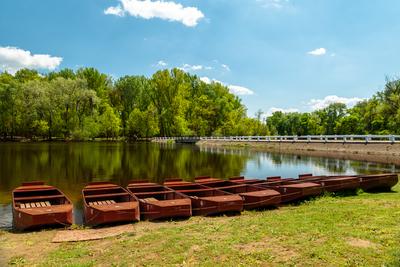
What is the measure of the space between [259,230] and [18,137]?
294 feet

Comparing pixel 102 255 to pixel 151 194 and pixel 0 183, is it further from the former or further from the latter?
pixel 0 183

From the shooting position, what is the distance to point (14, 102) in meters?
75.8

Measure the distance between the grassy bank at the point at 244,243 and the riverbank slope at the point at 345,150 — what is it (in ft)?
78.7

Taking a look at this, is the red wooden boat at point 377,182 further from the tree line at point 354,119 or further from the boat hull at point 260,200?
the tree line at point 354,119

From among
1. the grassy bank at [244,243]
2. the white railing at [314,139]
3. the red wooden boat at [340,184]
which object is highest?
the white railing at [314,139]

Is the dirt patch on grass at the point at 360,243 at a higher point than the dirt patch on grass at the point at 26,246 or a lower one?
higher

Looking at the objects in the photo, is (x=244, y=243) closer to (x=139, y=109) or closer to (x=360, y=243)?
(x=360, y=243)

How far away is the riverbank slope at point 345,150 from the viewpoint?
1343 inches

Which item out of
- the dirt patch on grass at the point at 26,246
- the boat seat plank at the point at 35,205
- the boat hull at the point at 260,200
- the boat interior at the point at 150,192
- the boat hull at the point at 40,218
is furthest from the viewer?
the boat interior at the point at 150,192

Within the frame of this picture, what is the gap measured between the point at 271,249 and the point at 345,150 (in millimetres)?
37893

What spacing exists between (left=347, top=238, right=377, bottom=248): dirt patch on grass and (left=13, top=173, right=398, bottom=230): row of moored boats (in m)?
4.62

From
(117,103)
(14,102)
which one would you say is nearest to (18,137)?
(14,102)

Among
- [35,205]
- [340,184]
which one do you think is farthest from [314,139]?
[35,205]

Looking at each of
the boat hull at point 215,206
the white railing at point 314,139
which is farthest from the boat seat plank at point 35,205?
the white railing at point 314,139
